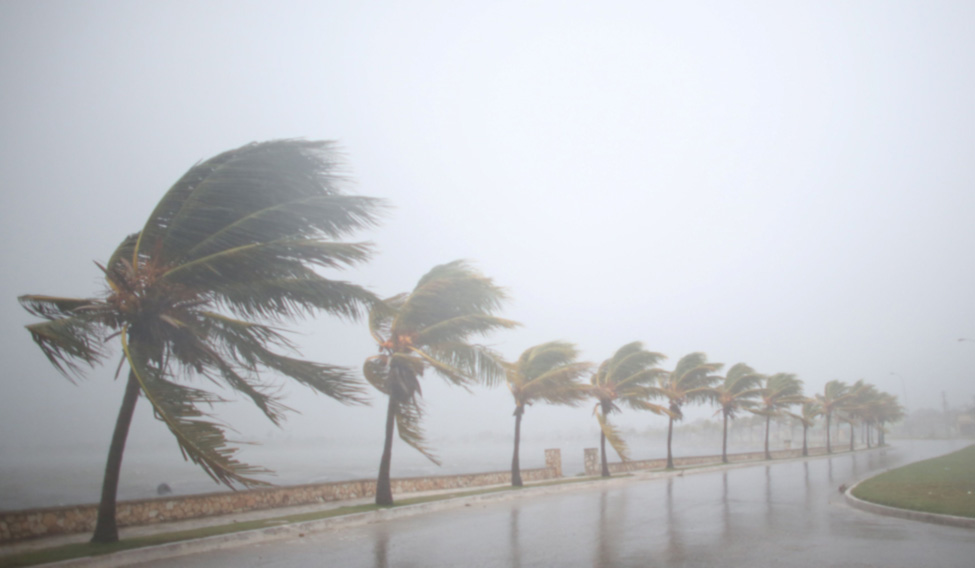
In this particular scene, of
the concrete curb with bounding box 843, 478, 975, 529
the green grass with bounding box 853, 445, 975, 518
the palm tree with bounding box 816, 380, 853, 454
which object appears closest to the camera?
the concrete curb with bounding box 843, 478, 975, 529

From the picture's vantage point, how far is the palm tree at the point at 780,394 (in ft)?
154

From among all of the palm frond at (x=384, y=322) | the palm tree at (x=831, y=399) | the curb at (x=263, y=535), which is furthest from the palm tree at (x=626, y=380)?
the palm tree at (x=831, y=399)

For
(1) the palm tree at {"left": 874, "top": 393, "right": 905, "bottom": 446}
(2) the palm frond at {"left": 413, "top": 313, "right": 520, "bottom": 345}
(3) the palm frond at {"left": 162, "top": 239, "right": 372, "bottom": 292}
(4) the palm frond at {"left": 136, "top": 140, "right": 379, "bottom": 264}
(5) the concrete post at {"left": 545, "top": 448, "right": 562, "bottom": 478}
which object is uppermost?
(4) the palm frond at {"left": 136, "top": 140, "right": 379, "bottom": 264}

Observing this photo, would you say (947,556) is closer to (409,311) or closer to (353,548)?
(353,548)

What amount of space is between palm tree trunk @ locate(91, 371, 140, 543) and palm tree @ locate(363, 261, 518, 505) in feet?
21.2

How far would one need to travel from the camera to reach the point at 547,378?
23531mm

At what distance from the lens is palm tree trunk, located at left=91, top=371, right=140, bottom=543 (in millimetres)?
9453

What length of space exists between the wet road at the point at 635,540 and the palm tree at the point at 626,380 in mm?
13406

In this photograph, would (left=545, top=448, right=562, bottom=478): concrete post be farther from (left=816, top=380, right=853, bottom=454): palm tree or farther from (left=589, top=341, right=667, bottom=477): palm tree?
(left=816, top=380, right=853, bottom=454): palm tree

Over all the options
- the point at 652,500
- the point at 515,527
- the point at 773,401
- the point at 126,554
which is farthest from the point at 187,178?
the point at 773,401

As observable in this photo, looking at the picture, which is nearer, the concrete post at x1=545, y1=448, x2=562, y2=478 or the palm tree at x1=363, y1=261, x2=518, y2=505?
the palm tree at x1=363, y1=261, x2=518, y2=505

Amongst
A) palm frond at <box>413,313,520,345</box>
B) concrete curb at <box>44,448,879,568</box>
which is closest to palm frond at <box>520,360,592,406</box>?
Result: concrete curb at <box>44,448,879,568</box>

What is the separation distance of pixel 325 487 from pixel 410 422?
3.62 m

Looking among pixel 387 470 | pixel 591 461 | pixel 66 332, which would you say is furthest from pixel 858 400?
pixel 66 332
